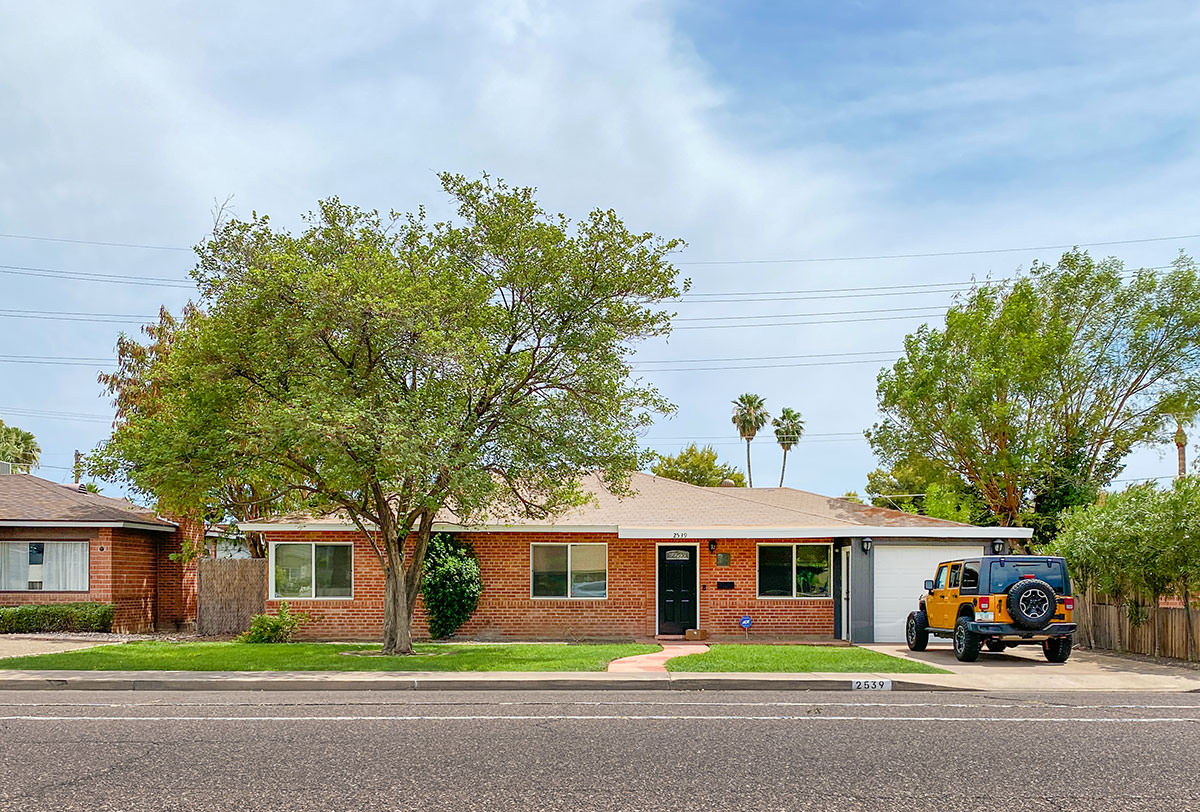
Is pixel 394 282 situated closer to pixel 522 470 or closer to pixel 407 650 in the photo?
pixel 522 470

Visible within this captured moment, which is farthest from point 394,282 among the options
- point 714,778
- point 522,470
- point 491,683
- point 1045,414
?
point 1045,414

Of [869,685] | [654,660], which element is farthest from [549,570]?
[869,685]

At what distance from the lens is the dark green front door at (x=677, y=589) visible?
2519 cm

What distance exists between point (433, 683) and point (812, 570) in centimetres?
1196

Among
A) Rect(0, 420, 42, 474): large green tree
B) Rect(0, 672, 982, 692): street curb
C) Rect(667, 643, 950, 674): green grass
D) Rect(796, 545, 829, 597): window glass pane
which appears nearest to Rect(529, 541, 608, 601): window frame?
Rect(796, 545, 829, 597): window glass pane

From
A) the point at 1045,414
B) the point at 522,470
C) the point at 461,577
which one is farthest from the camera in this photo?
the point at 1045,414

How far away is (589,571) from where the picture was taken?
82.9ft

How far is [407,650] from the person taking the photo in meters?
20.1

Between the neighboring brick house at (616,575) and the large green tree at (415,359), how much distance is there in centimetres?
453

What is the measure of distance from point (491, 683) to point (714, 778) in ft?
25.6

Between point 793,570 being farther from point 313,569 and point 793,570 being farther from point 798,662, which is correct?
point 313,569

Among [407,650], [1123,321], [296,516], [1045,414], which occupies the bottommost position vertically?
[407,650]

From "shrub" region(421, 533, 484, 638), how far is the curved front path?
4646mm

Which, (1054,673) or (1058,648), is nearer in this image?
(1054,673)
